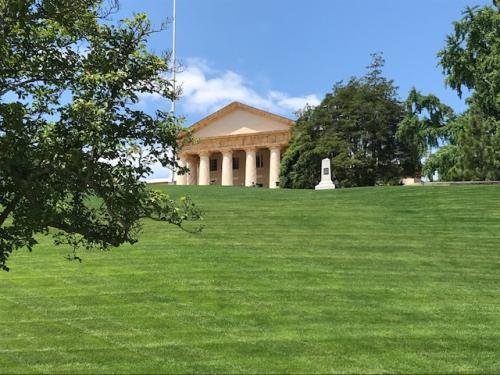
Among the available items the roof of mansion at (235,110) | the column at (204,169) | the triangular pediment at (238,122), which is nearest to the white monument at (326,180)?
the roof of mansion at (235,110)

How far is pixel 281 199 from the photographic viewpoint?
28.6 metres

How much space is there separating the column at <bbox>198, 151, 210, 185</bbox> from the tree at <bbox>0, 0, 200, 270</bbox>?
80949mm

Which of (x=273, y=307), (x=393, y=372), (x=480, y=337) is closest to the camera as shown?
(x=393, y=372)

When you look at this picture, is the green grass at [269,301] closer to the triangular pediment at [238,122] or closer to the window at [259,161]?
the triangular pediment at [238,122]

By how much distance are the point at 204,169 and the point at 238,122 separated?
26.8ft

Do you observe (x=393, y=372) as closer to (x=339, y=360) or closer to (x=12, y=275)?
(x=339, y=360)

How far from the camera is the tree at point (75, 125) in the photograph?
20.1ft

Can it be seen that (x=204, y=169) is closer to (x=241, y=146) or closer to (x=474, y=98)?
(x=241, y=146)

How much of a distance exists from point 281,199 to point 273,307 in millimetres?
17223

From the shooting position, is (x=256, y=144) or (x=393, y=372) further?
(x=256, y=144)

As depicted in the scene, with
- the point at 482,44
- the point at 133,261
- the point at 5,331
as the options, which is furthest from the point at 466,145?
the point at 5,331

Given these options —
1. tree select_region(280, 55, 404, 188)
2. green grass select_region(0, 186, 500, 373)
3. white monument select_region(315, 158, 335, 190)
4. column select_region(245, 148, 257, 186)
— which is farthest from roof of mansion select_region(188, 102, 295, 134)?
green grass select_region(0, 186, 500, 373)

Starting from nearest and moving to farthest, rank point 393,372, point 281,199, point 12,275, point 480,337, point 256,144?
point 393,372 < point 480,337 < point 12,275 < point 281,199 < point 256,144

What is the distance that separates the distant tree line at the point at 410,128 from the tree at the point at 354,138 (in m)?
0.10
